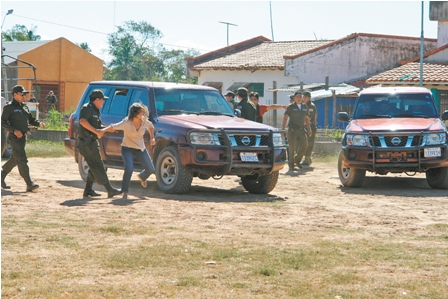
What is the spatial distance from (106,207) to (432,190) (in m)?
6.25

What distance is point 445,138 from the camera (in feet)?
49.6

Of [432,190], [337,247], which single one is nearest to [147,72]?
[432,190]

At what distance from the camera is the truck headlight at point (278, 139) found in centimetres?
1397

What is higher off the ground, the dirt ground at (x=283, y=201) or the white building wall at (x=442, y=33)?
the white building wall at (x=442, y=33)

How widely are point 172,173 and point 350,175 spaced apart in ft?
11.1

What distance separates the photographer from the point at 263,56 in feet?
178

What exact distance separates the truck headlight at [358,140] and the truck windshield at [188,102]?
80.2 inches

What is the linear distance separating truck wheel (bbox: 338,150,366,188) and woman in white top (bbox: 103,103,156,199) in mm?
3865

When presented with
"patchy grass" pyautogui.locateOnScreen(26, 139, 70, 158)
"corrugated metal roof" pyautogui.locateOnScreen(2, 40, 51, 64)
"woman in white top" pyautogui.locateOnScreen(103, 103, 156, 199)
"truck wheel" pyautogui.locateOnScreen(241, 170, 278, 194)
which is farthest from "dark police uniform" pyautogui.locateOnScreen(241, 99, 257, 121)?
"corrugated metal roof" pyautogui.locateOnScreen(2, 40, 51, 64)

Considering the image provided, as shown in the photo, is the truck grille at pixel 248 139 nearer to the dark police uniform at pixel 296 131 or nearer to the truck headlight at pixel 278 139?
the truck headlight at pixel 278 139

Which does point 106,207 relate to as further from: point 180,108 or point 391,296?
point 391,296

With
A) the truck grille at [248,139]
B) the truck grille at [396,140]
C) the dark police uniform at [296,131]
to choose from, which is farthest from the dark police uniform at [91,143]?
the dark police uniform at [296,131]

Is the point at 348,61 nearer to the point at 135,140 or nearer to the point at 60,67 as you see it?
the point at 60,67

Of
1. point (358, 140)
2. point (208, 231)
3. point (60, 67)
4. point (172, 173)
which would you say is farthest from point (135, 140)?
point (60, 67)
